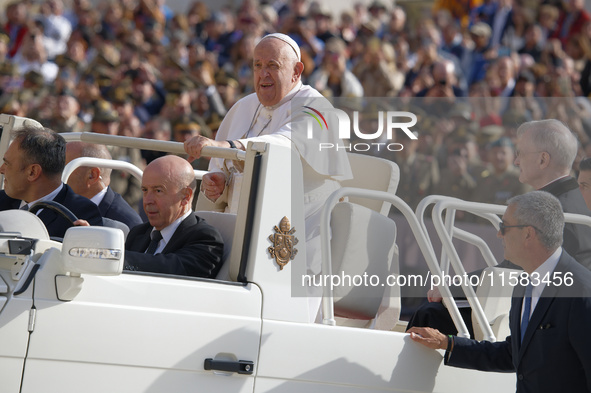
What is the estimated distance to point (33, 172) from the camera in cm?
430

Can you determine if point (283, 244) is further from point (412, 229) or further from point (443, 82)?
point (443, 82)

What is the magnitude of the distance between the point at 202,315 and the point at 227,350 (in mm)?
172

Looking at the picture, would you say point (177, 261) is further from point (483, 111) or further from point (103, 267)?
point (483, 111)

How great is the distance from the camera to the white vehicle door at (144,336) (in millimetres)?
3266

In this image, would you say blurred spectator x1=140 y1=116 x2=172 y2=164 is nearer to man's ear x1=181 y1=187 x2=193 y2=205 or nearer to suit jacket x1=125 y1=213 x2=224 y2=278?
man's ear x1=181 y1=187 x2=193 y2=205

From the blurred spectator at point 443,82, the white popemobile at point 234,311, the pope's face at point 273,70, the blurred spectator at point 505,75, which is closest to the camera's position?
the white popemobile at point 234,311

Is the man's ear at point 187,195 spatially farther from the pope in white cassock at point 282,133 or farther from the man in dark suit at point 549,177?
the man in dark suit at point 549,177

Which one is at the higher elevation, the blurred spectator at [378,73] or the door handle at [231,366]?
the blurred spectator at [378,73]

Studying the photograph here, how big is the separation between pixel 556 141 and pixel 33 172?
8.09 ft

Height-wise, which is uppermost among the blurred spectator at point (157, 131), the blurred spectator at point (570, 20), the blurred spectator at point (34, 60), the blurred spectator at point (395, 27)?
the blurred spectator at point (395, 27)

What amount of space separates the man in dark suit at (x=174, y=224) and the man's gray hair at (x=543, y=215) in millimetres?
1316

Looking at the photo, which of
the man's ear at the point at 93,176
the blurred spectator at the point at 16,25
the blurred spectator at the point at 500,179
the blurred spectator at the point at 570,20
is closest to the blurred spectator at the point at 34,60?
the blurred spectator at the point at 16,25

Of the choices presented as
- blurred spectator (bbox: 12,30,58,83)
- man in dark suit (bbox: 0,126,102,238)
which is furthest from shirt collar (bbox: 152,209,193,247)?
blurred spectator (bbox: 12,30,58,83)

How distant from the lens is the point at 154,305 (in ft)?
11.3
